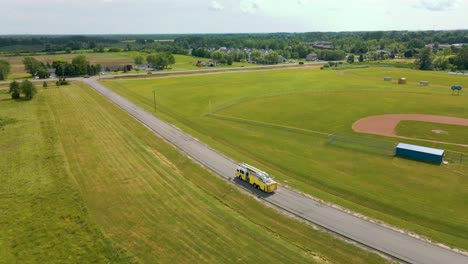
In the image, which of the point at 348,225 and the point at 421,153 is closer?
the point at 348,225

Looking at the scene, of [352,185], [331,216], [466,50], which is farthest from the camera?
[466,50]

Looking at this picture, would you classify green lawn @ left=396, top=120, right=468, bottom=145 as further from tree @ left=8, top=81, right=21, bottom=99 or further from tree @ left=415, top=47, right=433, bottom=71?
tree @ left=415, top=47, right=433, bottom=71

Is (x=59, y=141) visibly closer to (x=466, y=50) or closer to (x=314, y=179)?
(x=314, y=179)

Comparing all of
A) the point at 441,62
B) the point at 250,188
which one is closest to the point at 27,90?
the point at 250,188

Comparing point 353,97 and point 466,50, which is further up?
point 466,50

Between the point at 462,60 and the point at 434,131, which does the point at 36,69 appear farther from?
the point at 462,60

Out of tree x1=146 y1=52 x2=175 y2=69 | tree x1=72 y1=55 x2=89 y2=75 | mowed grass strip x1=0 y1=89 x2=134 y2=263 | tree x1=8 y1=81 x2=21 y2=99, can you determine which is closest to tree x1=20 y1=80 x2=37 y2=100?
tree x1=8 y1=81 x2=21 y2=99

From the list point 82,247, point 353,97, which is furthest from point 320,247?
point 353,97

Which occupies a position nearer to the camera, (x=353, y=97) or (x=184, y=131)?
(x=184, y=131)
